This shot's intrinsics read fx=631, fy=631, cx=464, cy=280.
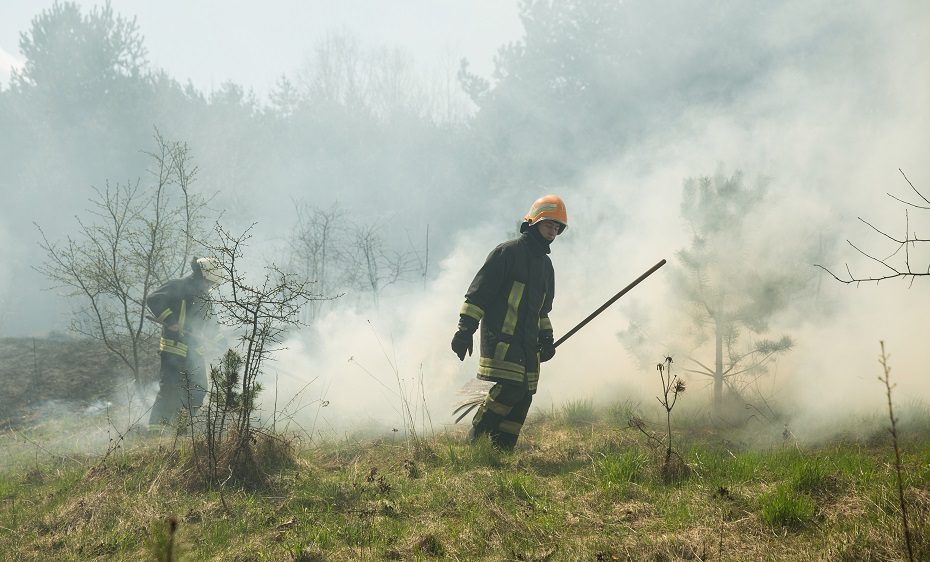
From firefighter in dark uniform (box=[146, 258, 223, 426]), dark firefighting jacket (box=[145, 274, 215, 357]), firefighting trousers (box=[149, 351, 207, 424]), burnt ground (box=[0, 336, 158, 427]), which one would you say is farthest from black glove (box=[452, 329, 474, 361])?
burnt ground (box=[0, 336, 158, 427])

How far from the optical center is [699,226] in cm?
826

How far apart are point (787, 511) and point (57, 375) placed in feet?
41.2

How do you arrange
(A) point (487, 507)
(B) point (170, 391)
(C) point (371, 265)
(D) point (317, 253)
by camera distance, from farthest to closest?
1. (C) point (371, 265)
2. (D) point (317, 253)
3. (B) point (170, 391)
4. (A) point (487, 507)

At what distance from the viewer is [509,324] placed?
5.45 metres

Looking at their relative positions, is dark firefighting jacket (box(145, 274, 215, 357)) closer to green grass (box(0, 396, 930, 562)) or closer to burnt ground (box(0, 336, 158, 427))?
green grass (box(0, 396, 930, 562))

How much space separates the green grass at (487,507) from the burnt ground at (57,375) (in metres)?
5.92

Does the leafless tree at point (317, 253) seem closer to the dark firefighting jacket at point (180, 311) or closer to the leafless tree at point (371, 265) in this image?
the leafless tree at point (371, 265)

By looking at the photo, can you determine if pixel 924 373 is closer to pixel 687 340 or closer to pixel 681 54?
pixel 687 340

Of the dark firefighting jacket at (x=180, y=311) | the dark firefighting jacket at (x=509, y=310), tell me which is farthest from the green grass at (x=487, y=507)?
the dark firefighting jacket at (x=180, y=311)

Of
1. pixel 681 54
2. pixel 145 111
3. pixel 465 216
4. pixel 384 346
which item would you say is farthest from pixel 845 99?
pixel 145 111

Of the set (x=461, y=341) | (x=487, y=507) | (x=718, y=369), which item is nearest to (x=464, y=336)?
(x=461, y=341)

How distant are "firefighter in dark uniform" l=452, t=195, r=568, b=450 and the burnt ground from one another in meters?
7.81

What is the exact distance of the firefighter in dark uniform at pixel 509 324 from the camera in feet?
17.6

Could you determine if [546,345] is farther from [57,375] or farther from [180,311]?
[57,375]
